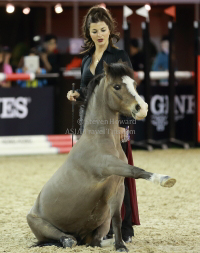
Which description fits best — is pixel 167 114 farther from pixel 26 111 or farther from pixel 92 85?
pixel 92 85

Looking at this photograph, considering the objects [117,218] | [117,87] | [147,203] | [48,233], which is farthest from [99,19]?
[147,203]

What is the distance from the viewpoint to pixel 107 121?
365 centimetres

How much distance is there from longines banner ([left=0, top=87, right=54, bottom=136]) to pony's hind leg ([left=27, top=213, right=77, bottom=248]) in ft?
18.5

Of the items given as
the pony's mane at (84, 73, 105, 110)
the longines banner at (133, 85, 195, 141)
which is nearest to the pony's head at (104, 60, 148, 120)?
the pony's mane at (84, 73, 105, 110)

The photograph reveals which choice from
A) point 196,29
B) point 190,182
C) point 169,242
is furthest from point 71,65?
point 169,242

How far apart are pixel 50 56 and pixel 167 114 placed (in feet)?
8.67

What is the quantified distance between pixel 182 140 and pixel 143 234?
696 centimetres

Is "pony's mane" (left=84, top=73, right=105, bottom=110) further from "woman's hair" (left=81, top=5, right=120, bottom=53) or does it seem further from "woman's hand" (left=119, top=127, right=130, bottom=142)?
"woman's hair" (left=81, top=5, right=120, bottom=53)

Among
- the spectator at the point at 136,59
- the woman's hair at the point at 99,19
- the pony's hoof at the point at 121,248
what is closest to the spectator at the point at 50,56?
the spectator at the point at 136,59

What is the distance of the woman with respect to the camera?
12.9 feet

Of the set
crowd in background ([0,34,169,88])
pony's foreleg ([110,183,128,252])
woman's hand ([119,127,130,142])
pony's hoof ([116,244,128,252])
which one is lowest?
pony's hoof ([116,244,128,252])

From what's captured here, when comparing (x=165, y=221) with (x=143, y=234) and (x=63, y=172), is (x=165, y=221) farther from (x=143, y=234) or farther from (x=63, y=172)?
(x=63, y=172)

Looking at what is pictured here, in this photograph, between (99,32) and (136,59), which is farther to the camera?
(136,59)

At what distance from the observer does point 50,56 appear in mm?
10359
